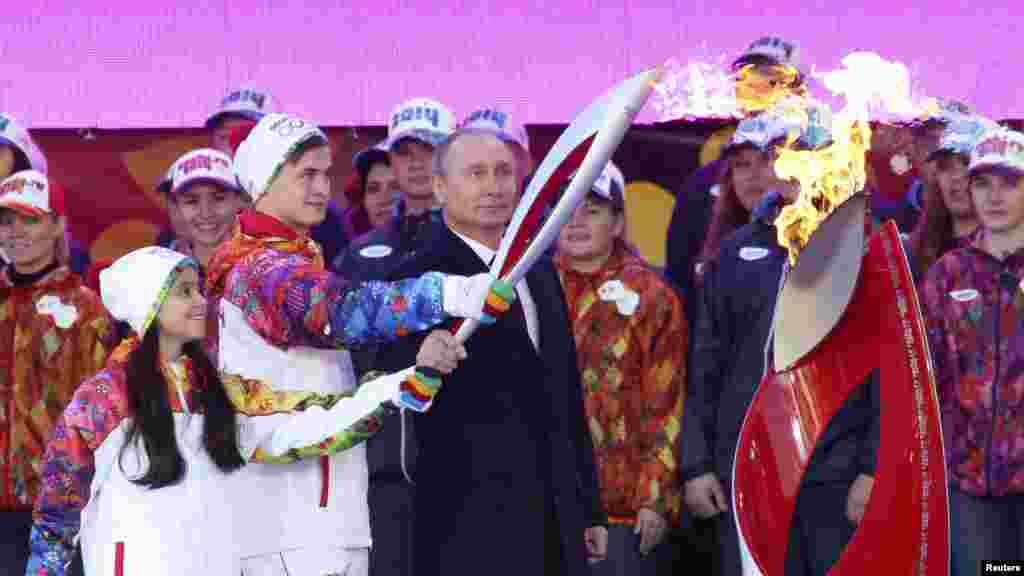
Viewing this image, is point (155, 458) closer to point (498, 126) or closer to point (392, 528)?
point (392, 528)

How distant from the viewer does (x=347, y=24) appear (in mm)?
6945

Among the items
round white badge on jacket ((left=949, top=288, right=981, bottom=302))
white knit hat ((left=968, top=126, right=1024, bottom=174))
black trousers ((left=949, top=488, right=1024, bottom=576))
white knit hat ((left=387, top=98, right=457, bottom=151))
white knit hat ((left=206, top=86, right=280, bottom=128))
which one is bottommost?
black trousers ((left=949, top=488, right=1024, bottom=576))

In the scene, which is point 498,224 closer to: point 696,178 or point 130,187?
point 696,178

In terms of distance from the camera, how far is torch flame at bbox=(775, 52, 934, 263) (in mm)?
4191

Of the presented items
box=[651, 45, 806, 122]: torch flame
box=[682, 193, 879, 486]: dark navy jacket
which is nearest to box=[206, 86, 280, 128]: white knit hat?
box=[682, 193, 879, 486]: dark navy jacket

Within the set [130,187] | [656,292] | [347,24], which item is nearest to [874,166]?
[656,292]

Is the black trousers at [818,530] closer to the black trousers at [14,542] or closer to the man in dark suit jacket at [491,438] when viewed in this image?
the man in dark suit jacket at [491,438]

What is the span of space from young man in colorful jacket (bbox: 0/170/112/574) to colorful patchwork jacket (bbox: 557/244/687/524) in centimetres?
135

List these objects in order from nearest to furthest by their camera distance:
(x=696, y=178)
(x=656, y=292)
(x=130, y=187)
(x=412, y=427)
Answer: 1. (x=412, y=427)
2. (x=656, y=292)
3. (x=696, y=178)
4. (x=130, y=187)

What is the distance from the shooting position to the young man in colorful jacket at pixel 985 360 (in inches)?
197

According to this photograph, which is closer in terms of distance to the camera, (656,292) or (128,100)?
(656,292)

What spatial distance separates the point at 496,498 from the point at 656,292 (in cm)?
137

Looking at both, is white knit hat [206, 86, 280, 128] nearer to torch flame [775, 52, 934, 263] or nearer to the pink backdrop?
the pink backdrop

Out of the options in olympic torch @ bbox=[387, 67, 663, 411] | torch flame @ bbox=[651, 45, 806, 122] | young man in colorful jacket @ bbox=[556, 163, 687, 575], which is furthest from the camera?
young man in colorful jacket @ bbox=[556, 163, 687, 575]
